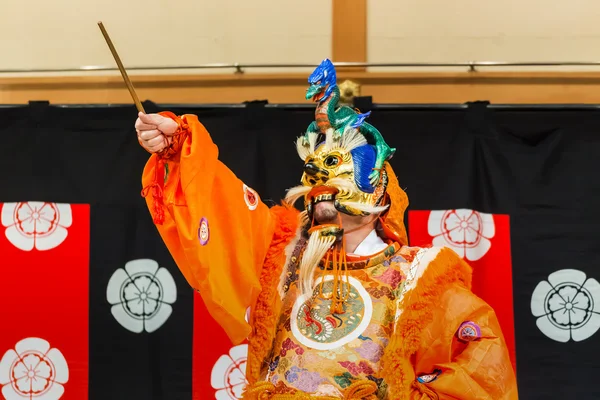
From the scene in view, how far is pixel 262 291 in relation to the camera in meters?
2.20

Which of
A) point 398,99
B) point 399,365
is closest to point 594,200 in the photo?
point 398,99

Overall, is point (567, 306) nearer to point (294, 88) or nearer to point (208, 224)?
point (294, 88)

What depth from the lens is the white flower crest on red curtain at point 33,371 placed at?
310 cm

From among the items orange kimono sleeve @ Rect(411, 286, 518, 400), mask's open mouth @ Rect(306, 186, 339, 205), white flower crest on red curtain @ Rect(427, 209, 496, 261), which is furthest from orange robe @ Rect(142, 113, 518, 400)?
white flower crest on red curtain @ Rect(427, 209, 496, 261)

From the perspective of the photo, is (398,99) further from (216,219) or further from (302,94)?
(216,219)

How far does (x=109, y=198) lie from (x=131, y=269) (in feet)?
1.01

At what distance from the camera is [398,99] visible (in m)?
3.25

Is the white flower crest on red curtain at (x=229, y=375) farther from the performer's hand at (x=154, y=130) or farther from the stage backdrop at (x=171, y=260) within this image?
the performer's hand at (x=154, y=130)

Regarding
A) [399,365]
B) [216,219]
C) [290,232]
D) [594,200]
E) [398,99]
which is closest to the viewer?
[399,365]

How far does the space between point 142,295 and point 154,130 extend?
1.29m

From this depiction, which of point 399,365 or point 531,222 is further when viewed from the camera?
point 531,222

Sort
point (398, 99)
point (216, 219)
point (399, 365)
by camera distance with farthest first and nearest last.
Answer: point (398, 99), point (216, 219), point (399, 365)

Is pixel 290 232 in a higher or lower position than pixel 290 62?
lower

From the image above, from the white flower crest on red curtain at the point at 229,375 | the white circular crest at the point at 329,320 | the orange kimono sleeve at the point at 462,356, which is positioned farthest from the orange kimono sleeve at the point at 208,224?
the white flower crest on red curtain at the point at 229,375
